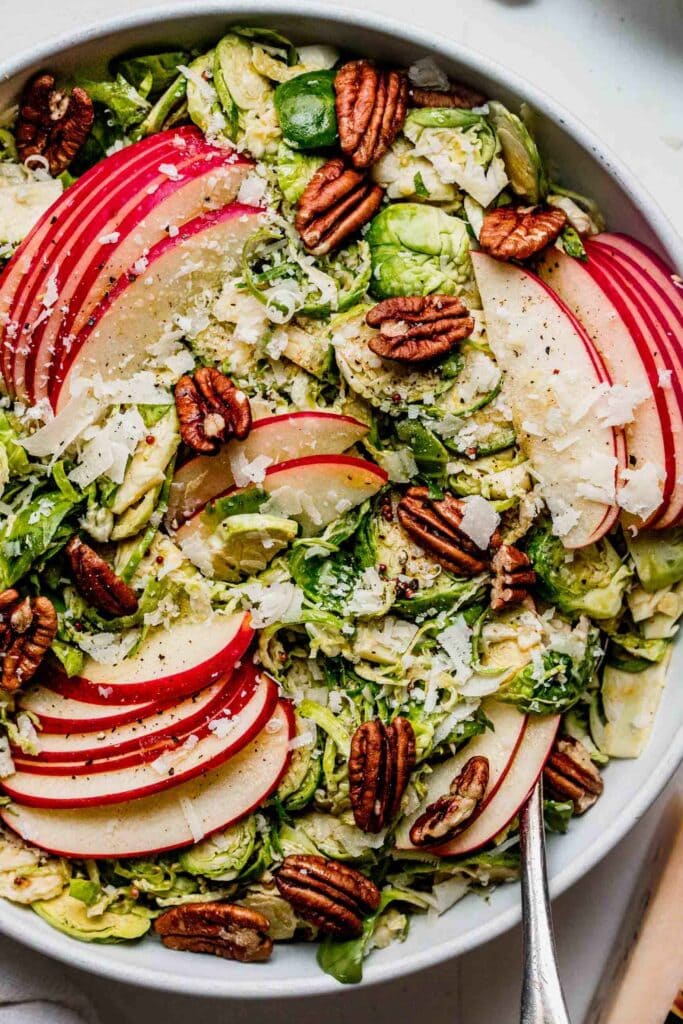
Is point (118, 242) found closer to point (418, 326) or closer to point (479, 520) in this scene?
point (418, 326)

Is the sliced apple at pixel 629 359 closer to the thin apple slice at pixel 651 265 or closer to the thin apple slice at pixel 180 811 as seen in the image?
the thin apple slice at pixel 651 265

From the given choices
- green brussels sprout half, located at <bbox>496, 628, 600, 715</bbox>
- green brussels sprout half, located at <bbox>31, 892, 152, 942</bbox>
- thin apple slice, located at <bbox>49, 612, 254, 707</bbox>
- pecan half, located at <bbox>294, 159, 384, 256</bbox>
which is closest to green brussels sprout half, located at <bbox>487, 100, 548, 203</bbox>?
pecan half, located at <bbox>294, 159, 384, 256</bbox>

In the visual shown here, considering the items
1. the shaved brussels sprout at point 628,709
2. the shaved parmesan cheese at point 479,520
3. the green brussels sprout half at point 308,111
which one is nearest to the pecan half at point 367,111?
the green brussels sprout half at point 308,111

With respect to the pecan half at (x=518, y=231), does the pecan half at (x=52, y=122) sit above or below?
below

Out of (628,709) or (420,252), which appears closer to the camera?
(420,252)

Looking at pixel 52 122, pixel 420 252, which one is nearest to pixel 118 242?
pixel 52 122

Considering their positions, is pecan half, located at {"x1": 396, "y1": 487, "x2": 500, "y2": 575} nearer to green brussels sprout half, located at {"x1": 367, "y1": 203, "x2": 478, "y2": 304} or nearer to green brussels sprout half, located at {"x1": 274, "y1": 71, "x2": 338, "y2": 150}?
green brussels sprout half, located at {"x1": 367, "y1": 203, "x2": 478, "y2": 304}
